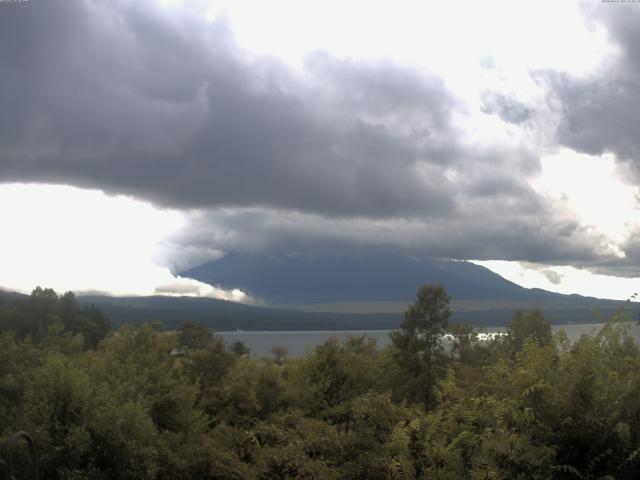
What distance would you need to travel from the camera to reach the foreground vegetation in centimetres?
1307

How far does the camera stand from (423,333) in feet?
178

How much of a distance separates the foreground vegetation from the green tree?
3344 millimetres

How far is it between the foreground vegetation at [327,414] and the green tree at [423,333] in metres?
3.34

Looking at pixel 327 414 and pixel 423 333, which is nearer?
pixel 327 414

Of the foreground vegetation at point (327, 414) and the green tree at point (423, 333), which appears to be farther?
the green tree at point (423, 333)

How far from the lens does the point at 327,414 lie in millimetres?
31344

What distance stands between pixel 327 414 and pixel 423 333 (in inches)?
946

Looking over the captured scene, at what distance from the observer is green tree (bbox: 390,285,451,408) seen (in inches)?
2044

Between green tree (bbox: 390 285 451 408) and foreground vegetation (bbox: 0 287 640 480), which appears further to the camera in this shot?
green tree (bbox: 390 285 451 408)

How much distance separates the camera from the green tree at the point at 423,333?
51.9 m

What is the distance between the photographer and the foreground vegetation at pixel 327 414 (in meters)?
13.1

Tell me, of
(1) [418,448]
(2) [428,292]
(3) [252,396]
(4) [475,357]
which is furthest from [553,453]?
(2) [428,292]

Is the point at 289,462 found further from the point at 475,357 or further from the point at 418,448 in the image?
the point at 475,357

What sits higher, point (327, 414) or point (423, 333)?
point (423, 333)
